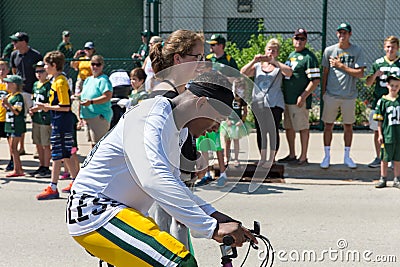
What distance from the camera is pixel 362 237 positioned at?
687 centimetres

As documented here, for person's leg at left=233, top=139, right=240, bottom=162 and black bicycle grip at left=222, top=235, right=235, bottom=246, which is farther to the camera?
person's leg at left=233, top=139, right=240, bottom=162

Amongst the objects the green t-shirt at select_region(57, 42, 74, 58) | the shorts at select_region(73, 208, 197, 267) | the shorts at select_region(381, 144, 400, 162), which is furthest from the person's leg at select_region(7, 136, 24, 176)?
the shorts at select_region(73, 208, 197, 267)

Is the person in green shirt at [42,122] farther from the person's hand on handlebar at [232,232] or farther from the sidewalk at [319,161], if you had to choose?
the person's hand on handlebar at [232,232]

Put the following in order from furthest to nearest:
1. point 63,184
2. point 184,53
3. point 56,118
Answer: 1. point 63,184
2. point 56,118
3. point 184,53

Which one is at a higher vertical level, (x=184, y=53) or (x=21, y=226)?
(x=184, y=53)

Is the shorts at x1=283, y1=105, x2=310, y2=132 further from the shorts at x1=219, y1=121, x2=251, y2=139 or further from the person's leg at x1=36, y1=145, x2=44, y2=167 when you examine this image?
the shorts at x1=219, y1=121, x2=251, y2=139

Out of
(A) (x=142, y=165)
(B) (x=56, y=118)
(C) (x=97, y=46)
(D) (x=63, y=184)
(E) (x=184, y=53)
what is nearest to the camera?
(A) (x=142, y=165)

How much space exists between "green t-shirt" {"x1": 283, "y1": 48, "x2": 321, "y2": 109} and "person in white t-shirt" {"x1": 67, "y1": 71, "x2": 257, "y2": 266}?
7.06 metres

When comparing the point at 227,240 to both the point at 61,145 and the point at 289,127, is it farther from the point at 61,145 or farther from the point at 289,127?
the point at 289,127

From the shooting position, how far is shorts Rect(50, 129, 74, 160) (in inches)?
341

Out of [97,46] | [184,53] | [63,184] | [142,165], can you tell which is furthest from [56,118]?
[97,46]

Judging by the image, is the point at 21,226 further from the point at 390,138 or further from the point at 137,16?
the point at 137,16

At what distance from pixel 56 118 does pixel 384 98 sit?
4423 millimetres

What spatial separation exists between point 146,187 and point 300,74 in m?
7.66
